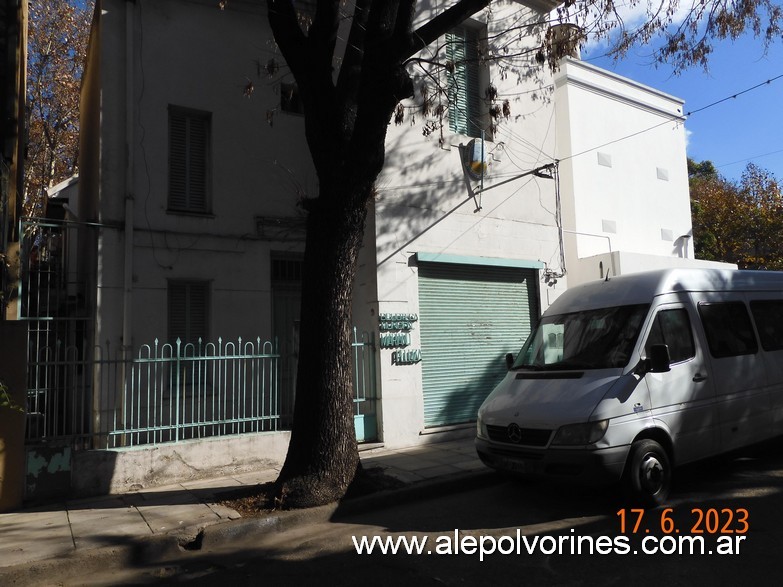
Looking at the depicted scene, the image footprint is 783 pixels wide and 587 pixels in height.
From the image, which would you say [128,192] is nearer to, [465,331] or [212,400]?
[212,400]

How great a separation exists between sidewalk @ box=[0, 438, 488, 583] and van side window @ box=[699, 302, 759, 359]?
10.7 feet

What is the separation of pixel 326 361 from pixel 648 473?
347 cm

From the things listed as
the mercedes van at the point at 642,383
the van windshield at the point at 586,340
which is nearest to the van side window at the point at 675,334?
the mercedes van at the point at 642,383

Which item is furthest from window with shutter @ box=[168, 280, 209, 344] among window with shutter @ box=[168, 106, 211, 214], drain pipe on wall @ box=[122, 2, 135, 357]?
window with shutter @ box=[168, 106, 211, 214]

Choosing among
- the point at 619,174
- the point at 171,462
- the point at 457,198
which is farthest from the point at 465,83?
the point at 171,462

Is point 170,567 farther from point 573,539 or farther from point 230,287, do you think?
point 230,287

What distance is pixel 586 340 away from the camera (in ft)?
21.3

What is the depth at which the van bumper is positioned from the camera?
→ 5344 millimetres

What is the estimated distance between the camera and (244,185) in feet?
33.0

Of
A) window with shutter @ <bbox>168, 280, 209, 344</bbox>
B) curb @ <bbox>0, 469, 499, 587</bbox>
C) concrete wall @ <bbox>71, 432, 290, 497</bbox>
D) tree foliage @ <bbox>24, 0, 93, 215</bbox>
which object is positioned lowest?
curb @ <bbox>0, 469, 499, 587</bbox>

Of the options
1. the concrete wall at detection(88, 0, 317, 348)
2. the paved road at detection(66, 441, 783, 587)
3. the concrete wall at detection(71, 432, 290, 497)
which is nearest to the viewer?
the paved road at detection(66, 441, 783, 587)

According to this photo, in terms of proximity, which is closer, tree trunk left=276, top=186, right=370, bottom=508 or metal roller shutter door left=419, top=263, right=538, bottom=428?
tree trunk left=276, top=186, right=370, bottom=508

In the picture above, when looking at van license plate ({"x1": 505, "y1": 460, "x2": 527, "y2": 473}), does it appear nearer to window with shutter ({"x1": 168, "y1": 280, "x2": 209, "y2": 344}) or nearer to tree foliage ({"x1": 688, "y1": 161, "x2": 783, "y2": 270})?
window with shutter ({"x1": 168, "y1": 280, "x2": 209, "y2": 344})

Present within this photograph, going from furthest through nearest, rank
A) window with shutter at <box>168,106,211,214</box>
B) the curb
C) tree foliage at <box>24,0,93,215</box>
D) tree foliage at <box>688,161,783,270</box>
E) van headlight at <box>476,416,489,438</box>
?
tree foliage at <box>688,161,783,270</box>, tree foliage at <box>24,0,93,215</box>, window with shutter at <box>168,106,211,214</box>, van headlight at <box>476,416,489,438</box>, the curb
